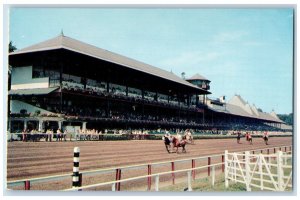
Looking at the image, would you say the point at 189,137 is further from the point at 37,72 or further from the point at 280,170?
the point at 280,170

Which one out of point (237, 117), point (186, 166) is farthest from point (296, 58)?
point (237, 117)

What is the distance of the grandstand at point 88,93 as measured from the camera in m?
21.7

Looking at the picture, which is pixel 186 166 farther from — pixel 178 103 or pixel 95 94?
pixel 178 103

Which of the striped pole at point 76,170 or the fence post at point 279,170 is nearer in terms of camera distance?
the striped pole at point 76,170

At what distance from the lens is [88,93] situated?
2755cm

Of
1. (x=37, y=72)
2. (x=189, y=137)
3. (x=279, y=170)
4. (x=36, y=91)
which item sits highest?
(x=37, y=72)

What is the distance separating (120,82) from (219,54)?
20307 mm

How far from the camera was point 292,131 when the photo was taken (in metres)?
10.3

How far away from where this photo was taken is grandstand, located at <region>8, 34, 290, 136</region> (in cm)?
2173

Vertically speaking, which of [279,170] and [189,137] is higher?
[279,170]

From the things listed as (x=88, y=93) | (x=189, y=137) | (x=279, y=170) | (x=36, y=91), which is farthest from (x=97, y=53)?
(x=279, y=170)

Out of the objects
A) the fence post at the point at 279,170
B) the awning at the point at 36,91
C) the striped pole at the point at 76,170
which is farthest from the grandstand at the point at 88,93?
the striped pole at the point at 76,170

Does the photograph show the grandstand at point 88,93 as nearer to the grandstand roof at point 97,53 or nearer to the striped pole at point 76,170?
the grandstand roof at point 97,53

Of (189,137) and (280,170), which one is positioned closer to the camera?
(280,170)
